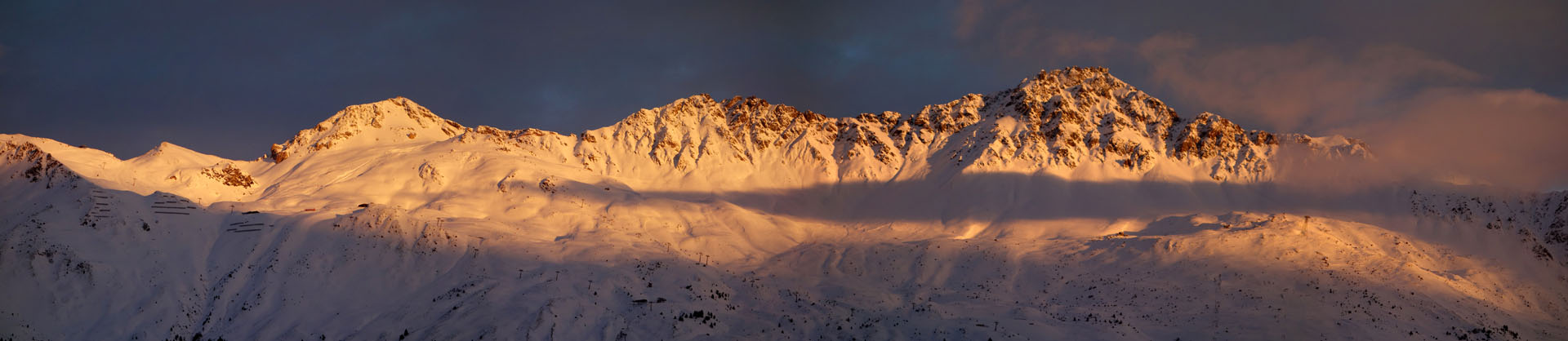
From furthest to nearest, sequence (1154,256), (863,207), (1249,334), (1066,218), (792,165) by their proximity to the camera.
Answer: (792,165) < (863,207) < (1066,218) < (1154,256) < (1249,334)

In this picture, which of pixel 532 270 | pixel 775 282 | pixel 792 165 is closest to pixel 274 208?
pixel 532 270

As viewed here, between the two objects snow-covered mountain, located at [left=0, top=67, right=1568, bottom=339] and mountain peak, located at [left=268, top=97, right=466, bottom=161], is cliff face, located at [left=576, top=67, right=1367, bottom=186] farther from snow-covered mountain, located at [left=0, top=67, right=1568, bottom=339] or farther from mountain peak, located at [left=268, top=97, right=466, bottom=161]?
mountain peak, located at [left=268, top=97, right=466, bottom=161]

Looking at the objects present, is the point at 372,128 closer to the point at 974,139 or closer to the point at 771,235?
the point at 771,235

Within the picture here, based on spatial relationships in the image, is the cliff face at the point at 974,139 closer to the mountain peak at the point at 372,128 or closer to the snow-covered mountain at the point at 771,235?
the snow-covered mountain at the point at 771,235

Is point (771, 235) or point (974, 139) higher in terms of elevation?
point (974, 139)

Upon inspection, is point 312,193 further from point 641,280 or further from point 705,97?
point 705,97

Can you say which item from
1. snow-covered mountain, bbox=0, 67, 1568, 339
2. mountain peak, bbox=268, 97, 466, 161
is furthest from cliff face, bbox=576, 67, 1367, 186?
mountain peak, bbox=268, 97, 466, 161

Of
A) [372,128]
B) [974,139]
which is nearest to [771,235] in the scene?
[974,139]
